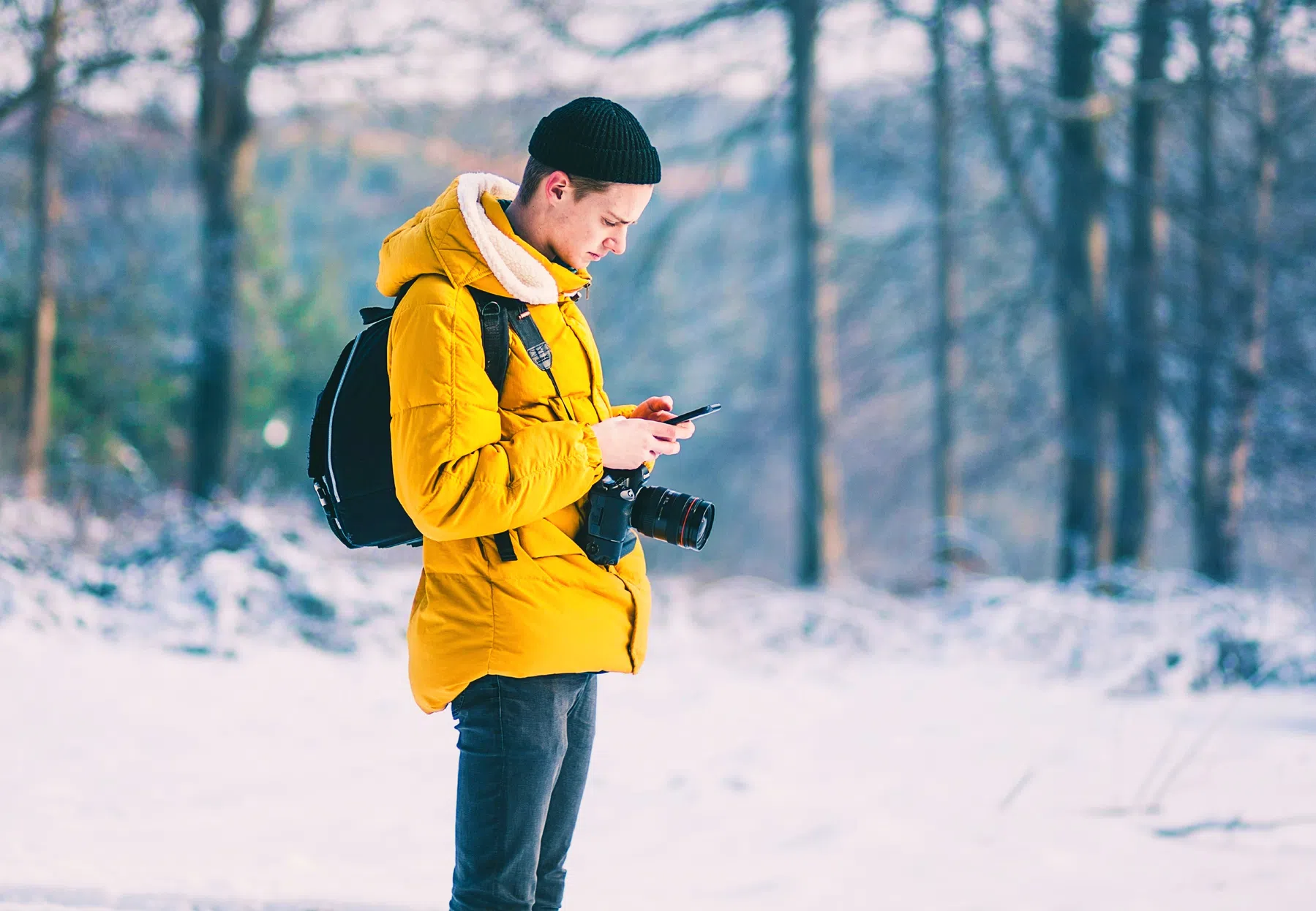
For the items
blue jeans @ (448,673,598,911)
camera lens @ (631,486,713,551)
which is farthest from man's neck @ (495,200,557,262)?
blue jeans @ (448,673,598,911)

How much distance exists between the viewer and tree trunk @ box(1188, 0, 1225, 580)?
9.99 metres

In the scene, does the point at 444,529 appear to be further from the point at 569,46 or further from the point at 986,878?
the point at 569,46

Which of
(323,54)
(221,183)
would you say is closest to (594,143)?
(323,54)

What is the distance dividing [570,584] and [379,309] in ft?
1.96

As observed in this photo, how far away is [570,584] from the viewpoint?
74.5 inches

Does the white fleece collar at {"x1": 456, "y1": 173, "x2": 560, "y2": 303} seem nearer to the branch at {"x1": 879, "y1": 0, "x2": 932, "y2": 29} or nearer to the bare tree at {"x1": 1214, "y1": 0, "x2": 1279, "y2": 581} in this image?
the branch at {"x1": 879, "y1": 0, "x2": 932, "y2": 29}

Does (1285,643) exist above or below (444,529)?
below

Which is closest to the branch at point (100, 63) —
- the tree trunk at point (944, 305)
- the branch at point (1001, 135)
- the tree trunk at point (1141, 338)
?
the tree trunk at point (944, 305)

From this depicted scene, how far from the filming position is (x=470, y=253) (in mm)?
1814

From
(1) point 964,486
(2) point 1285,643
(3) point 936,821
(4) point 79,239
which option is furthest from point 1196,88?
(4) point 79,239

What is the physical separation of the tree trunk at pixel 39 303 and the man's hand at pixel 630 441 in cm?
906

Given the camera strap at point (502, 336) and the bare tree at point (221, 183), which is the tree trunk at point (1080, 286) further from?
the camera strap at point (502, 336)

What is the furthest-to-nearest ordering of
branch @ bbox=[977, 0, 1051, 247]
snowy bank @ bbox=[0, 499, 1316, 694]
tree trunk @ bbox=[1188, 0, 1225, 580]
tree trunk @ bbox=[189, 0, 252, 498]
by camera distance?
tree trunk @ bbox=[1188, 0, 1225, 580] < tree trunk @ bbox=[189, 0, 252, 498] < branch @ bbox=[977, 0, 1051, 247] < snowy bank @ bbox=[0, 499, 1316, 694]

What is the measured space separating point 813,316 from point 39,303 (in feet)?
27.6
